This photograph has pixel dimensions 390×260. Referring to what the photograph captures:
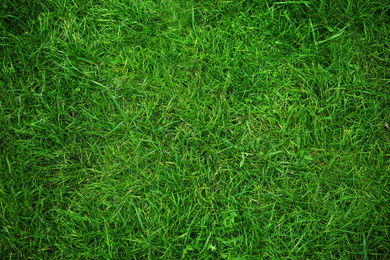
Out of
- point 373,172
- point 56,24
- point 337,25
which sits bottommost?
point 373,172

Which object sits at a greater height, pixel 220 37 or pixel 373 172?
pixel 220 37

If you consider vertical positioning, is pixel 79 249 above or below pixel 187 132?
below

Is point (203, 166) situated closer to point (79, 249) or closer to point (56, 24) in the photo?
point (79, 249)

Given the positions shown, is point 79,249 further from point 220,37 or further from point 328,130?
point 328,130

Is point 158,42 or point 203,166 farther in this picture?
point 158,42

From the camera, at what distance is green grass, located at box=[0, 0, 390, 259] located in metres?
2.15

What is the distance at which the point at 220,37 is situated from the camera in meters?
2.34

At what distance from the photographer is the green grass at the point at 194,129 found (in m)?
2.15

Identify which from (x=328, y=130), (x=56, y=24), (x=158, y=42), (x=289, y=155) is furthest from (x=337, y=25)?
(x=56, y=24)

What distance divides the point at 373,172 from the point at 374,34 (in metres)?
1.27

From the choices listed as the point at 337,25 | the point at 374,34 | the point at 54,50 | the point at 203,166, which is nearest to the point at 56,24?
the point at 54,50

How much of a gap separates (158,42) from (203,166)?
1.18m

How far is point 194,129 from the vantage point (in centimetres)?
225

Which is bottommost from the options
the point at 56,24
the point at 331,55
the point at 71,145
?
the point at 71,145
